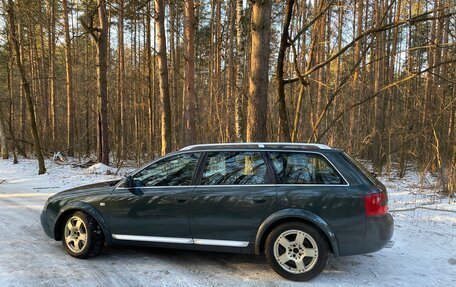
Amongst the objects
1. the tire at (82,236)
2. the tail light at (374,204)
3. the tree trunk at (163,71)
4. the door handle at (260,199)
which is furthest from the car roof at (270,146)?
the tree trunk at (163,71)

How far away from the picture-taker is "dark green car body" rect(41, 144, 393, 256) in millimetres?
4129

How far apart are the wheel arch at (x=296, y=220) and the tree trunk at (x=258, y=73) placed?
3.44m

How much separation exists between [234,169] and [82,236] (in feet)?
7.52

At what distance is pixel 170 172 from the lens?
4.91 meters

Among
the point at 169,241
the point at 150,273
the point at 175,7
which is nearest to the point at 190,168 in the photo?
the point at 169,241

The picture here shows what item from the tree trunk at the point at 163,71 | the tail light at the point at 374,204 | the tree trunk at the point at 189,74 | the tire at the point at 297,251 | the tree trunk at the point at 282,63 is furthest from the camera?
the tree trunk at the point at 189,74

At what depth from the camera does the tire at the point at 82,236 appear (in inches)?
193

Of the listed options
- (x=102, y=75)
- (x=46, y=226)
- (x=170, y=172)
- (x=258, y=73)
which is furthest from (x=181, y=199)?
(x=102, y=75)

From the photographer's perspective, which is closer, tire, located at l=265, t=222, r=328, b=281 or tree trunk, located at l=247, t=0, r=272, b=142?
tire, located at l=265, t=222, r=328, b=281

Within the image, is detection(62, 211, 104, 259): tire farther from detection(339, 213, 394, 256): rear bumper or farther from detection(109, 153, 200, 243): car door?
detection(339, 213, 394, 256): rear bumper

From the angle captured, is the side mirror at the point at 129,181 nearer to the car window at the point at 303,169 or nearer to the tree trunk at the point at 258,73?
the car window at the point at 303,169

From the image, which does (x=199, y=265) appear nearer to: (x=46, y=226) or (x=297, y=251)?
(x=297, y=251)

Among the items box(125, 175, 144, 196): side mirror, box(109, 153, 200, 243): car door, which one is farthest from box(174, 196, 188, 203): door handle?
box(125, 175, 144, 196): side mirror

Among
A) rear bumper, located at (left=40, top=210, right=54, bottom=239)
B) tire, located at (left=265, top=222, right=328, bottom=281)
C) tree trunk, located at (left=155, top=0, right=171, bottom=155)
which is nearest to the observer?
tire, located at (left=265, top=222, right=328, bottom=281)
